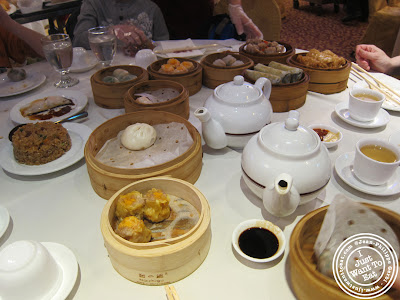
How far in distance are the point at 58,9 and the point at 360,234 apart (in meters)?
4.46

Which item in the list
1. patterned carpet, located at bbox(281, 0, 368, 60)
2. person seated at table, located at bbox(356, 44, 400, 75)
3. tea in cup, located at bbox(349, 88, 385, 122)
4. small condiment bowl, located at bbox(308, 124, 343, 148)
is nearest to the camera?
small condiment bowl, located at bbox(308, 124, 343, 148)

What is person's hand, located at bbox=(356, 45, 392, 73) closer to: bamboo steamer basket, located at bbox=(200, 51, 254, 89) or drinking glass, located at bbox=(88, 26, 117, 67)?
bamboo steamer basket, located at bbox=(200, 51, 254, 89)

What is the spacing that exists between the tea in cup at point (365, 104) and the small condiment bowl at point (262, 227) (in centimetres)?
92

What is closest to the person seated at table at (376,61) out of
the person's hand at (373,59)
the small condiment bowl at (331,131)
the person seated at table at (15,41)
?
the person's hand at (373,59)

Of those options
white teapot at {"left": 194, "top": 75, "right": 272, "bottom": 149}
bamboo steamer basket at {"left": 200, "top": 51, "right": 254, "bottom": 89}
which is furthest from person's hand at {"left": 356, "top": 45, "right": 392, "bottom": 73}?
white teapot at {"left": 194, "top": 75, "right": 272, "bottom": 149}

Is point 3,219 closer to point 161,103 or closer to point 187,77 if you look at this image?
point 161,103

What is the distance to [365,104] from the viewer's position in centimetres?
150

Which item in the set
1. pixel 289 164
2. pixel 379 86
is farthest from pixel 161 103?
pixel 379 86

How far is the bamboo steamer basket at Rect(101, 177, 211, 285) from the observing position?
813 millimetres

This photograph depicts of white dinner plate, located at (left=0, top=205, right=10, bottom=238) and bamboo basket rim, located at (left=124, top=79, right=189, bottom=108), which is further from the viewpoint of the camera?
bamboo basket rim, located at (left=124, top=79, right=189, bottom=108)

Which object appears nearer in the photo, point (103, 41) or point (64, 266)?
point (64, 266)

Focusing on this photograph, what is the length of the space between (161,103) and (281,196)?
0.88 meters

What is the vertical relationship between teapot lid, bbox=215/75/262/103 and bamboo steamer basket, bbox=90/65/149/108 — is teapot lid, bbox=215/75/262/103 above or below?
above

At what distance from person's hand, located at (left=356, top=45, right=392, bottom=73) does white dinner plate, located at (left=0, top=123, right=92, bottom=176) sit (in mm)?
1983
